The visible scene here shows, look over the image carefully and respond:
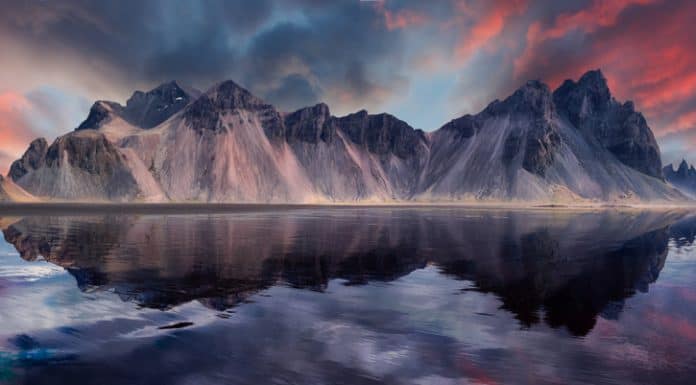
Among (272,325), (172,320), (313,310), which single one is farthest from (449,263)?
(172,320)

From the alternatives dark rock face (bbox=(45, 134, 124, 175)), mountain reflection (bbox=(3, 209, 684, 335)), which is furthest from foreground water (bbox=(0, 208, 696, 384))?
dark rock face (bbox=(45, 134, 124, 175))

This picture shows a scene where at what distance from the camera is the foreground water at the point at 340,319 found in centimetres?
941

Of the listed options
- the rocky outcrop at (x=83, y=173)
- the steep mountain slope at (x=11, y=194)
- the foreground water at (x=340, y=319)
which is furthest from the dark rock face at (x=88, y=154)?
the foreground water at (x=340, y=319)

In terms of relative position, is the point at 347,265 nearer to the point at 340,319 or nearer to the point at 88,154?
the point at 340,319

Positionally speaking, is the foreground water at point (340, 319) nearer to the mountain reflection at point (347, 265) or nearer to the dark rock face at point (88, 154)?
the mountain reflection at point (347, 265)

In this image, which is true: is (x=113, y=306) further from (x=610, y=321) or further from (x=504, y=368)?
(x=610, y=321)

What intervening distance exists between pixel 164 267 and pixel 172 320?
32.4ft

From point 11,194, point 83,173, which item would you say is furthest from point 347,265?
point 83,173

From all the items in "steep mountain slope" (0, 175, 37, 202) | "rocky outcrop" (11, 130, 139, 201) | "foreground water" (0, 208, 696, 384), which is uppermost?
"rocky outcrop" (11, 130, 139, 201)

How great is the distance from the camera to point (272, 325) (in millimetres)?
12680

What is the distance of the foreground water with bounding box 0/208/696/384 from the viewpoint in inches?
370

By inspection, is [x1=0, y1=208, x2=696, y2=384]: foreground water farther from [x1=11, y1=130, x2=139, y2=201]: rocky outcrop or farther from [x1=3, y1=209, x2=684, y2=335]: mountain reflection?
[x1=11, y1=130, x2=139, y2=201]: rocky outcrop

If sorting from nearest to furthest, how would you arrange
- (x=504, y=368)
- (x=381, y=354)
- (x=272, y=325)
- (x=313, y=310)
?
1. (x=504, y=368)
2. (x=381, y=354)
3. (x=272, y=325)
4. (x=313, y=310)

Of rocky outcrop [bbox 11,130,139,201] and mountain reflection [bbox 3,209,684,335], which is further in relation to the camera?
rocky outcrop [bbox 11,130,139,201]
